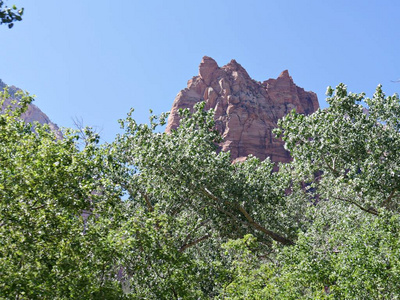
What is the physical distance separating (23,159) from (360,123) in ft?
48.2

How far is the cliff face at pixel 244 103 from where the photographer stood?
80375 millimetres

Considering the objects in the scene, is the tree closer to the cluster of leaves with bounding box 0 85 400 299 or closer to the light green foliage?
the cluster of leaves with bounding box 0 85 400 299

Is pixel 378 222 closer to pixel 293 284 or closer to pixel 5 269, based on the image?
pixel 293 284

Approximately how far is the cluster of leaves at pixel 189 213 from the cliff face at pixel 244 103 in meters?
58.2

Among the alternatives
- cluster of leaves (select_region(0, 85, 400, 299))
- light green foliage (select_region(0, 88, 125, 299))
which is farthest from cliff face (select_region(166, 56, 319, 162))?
light green foliage (select_region(0, 88, 125, 299))

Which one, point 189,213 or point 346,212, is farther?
point 189,213

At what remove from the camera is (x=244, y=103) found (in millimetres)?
86438

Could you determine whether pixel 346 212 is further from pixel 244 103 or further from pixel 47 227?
pixel 244 103

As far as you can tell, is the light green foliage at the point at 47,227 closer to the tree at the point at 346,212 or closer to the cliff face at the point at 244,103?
the tree at the point at 346,212

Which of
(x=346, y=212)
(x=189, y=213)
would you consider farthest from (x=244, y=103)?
(x=346, y=212)

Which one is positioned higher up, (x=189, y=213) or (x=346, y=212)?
(x=189, y=213)

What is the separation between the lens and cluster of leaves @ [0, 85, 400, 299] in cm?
904

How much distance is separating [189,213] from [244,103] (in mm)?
68709

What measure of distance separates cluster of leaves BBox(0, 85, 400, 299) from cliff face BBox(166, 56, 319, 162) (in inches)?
2292
